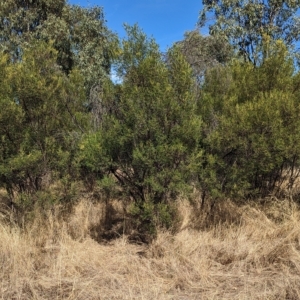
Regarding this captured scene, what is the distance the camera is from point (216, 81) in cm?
621

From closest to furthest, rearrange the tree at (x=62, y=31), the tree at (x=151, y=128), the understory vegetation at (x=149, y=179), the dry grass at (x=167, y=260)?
the dry grass at (x=167, y=260)
the understory vegetation at (x=149, y=179)
the tree at (x=151, y=128)
the tree at (x=62, y=31)

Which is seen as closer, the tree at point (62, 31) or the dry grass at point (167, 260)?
the dry grass at point (167, 260)

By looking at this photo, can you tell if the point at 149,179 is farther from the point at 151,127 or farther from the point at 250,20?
the point at 250,20

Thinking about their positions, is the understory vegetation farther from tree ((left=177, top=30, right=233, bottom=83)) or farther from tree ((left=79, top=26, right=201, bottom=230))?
tree ((left=177, top=30, right=233, bottom=83))

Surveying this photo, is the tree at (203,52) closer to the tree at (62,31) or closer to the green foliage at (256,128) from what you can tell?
the green foliage at (256,128)

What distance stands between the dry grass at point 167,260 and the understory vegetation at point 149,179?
0.06 ft

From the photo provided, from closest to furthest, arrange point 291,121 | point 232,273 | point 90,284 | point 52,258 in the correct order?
point 90,284, point 232,273, point 52,258, point 291,121

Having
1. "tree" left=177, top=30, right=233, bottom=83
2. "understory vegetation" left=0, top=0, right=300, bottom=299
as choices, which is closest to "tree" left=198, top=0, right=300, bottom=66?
"tree" left=177, top=30, right=233, bottom=83

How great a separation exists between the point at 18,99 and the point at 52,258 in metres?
2.32

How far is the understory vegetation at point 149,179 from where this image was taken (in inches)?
145

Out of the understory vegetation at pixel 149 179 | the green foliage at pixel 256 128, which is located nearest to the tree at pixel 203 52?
→ the green foliage at pixel 256 128

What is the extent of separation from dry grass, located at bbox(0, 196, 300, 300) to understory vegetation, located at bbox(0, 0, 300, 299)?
0.02 metres

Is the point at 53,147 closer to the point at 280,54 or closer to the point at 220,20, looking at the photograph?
the point at 280,54

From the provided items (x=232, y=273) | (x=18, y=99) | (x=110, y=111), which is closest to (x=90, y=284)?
(x=232, y=273)
